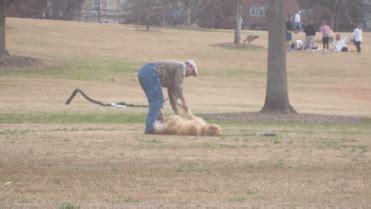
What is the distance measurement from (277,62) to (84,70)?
1713 cm

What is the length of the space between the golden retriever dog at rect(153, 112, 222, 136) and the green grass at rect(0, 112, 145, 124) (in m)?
5.57

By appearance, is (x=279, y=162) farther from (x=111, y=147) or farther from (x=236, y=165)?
(x=111, y=147)

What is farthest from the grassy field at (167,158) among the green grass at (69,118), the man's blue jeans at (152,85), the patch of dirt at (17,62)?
the patch of dirt at (17,62)

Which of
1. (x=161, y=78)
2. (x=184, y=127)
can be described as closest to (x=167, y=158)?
(x=184, y=127)

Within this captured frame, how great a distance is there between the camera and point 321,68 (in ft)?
147

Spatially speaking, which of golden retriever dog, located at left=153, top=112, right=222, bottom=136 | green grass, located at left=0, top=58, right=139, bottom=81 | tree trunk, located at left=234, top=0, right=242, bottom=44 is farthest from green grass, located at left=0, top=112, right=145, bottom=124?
tree trunk, located at left=234, top=0, right=242, bottom=44

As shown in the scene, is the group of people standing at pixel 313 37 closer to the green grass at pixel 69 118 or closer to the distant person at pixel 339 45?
the distant person at pixel 339 45

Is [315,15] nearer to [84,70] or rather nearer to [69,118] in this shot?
[84,70]

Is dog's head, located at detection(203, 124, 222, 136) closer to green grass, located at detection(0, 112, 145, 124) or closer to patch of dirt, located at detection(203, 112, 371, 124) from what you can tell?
green grass, located at detection(0, 112, 145, 124)

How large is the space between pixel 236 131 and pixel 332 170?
5.86 metres

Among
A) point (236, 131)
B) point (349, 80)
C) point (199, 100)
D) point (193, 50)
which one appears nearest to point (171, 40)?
point (193, 50)

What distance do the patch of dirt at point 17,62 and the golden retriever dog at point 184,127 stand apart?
22899mm

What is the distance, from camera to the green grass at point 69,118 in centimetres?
1988

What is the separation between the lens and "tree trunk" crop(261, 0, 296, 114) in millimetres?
22125
